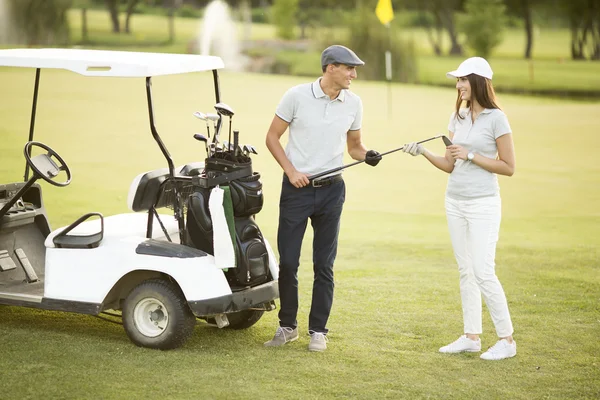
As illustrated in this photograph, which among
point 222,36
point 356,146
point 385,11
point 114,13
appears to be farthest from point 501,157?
point 222,36

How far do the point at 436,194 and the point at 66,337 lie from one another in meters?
A: 6.46

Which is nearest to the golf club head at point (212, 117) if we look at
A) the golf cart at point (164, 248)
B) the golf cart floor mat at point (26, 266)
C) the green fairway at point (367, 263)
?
the golf cart at point (164, 248)

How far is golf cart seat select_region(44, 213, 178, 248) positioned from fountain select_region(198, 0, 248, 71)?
9209mm

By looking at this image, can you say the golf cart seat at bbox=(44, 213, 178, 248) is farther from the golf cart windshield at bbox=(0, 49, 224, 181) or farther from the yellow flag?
the yellow flag

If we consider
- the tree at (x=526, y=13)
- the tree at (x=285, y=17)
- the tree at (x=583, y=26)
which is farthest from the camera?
the tree at (x=285, y=17)

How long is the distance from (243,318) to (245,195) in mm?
786

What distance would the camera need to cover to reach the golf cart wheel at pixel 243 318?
15.7ft

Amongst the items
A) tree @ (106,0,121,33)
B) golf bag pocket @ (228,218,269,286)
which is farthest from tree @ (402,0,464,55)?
golf bag pocket @ (228,218,269,286)

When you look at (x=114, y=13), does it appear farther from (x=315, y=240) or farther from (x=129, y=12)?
(x=315, y=240)

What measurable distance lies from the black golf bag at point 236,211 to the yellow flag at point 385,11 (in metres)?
9.53

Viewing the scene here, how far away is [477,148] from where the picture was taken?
4227 mm

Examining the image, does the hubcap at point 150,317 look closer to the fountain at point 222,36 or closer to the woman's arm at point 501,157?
the woman's arm at point 501,157

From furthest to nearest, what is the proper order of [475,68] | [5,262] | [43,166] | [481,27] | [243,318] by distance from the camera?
1. [481,27]
2. [5,262]
3. [243,318]
4. [43,166]
5. [475,68]

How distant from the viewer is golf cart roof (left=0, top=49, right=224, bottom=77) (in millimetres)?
4172
